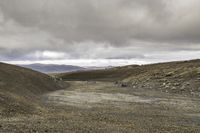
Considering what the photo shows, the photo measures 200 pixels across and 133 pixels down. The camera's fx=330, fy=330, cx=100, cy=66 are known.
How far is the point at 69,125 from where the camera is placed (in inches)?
850

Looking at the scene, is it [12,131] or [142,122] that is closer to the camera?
[12,131]

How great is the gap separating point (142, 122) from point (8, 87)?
23.3 m

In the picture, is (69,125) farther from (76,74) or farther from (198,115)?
(76,74)

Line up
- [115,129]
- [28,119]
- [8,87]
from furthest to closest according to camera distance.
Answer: [8,87]
[28,119]
[115,129]

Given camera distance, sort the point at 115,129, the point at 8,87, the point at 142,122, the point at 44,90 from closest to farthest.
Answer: the point at 115,129
the point at 142,122
the point at 8,87
the point at 44,90

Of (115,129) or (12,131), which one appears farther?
(115,129)

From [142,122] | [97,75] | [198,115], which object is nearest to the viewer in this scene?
[142,122]

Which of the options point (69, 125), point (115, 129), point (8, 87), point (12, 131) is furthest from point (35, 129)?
point (8, 87)

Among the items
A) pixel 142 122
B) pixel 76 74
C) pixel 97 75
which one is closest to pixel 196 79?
pixel 142 122

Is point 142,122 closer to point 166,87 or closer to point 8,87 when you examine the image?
point 8,87

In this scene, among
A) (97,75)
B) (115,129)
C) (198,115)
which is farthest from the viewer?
(97,75)

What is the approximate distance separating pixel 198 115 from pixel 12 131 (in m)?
19.0

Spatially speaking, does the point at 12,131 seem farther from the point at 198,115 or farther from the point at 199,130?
the point at 198,115

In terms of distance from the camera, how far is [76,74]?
6240 inches
